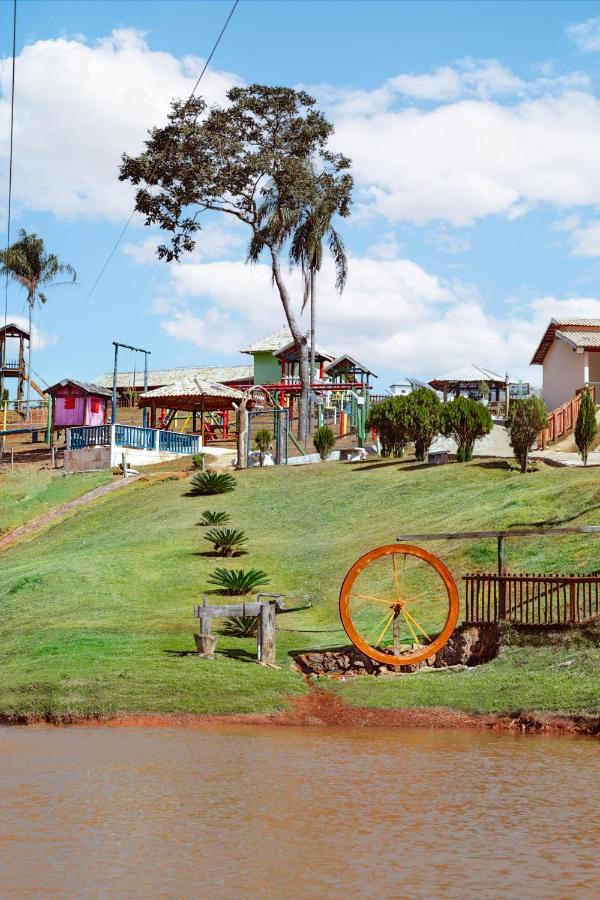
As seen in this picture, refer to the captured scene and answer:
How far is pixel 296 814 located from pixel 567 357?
137 ft

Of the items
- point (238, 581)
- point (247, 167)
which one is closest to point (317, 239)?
point (247, 167)

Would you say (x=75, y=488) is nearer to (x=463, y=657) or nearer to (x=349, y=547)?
(x=349, y=547)

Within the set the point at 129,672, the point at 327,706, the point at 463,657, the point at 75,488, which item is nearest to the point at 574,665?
the point at 463,657

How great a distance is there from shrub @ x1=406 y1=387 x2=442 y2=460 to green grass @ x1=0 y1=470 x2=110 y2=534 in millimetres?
13047

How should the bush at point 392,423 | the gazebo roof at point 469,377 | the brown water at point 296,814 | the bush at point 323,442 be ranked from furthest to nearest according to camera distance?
the gazebo roof at point 469,377
the bush at point 323,442
the bush at point 392,423
the brown water at point 296,814

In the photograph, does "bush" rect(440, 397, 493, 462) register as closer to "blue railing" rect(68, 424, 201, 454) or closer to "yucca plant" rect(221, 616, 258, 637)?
"blue railing" rect(68, 424, 201, 454)

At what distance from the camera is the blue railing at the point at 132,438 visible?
47469 millimetres

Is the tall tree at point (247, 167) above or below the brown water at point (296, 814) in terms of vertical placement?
above

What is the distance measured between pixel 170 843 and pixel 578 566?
1248 centimetres

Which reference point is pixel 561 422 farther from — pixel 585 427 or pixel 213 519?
pixel 213 519

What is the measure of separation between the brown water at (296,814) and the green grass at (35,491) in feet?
83.9

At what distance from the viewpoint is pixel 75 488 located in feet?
141

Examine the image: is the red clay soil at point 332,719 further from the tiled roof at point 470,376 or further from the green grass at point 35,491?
the tiled roof at point 470,376

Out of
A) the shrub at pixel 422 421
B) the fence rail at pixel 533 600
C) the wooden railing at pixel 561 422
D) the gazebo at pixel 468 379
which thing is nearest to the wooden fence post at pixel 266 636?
the fence rail at pixel 533 600
